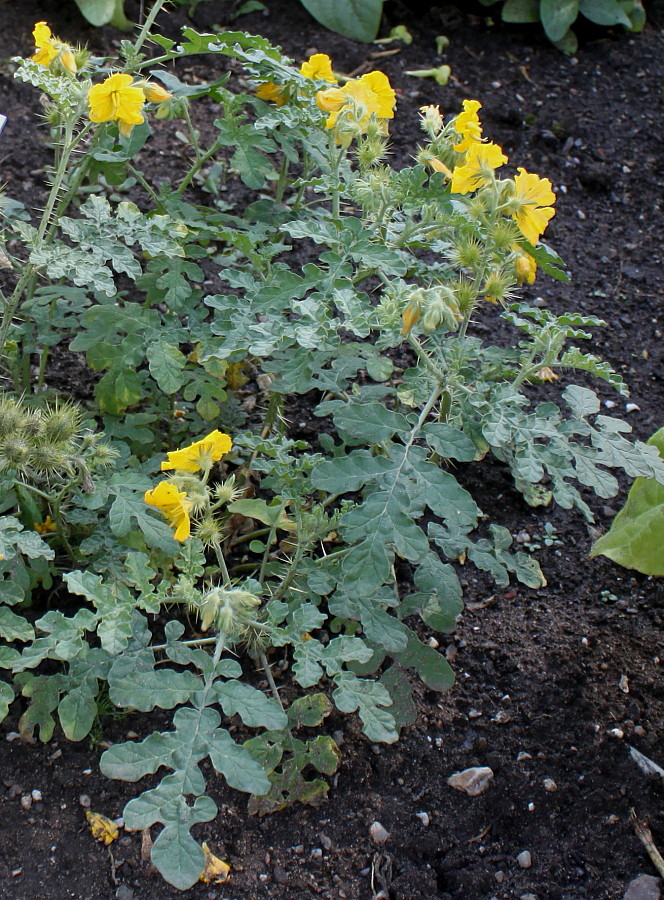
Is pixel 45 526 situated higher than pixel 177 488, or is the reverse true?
pixel 177 488

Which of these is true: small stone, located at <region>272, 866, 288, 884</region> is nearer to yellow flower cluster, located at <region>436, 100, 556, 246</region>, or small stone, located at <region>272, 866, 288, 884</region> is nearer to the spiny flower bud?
the spiny flower bud

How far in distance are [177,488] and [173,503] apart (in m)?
0.05

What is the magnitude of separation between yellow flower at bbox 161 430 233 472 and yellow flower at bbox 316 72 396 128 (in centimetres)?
73

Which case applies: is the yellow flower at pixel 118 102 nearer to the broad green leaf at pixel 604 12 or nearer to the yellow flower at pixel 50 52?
the yellow flower at pixel 50 52

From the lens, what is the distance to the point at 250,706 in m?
1.49

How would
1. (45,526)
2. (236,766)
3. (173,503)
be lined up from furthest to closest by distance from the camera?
1. (45,526)
2. (173,503)
3. (236,766)

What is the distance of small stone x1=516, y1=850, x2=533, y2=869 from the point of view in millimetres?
1744

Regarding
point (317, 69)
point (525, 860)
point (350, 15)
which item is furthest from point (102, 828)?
point (350, 15)

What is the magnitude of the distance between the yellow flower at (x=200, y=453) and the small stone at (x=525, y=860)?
99cm

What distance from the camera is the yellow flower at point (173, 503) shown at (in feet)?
5.06

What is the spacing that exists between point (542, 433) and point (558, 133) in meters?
2.45

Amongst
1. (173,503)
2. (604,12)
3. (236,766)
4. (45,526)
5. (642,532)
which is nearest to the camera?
(236,766)

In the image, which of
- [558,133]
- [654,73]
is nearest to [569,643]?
[558,133]

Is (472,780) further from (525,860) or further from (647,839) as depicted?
(647,839)
